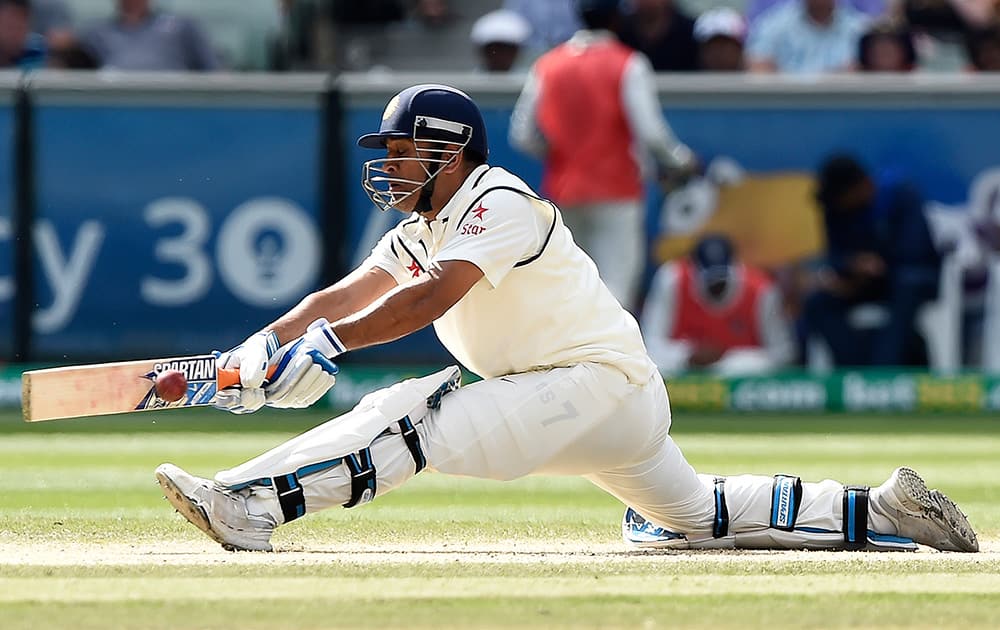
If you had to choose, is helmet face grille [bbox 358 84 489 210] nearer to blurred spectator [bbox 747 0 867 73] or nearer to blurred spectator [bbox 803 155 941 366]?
blurred spectator [bbox 803 155 941 366]

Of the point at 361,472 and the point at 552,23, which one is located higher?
the point at 552,23

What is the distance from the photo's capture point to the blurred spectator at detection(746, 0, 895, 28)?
13586 mm

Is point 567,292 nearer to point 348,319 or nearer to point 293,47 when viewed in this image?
point 348,319

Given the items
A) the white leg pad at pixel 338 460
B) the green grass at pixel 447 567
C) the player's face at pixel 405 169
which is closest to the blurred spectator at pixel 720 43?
the green grass at pixel 447 567

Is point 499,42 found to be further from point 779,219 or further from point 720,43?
point 779,219

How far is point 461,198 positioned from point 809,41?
7.79 meters

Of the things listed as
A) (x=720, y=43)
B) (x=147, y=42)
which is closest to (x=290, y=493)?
(x=720, y=43)

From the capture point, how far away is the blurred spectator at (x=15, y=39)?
1269 centimetres

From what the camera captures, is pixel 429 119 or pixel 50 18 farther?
pixel 50 18

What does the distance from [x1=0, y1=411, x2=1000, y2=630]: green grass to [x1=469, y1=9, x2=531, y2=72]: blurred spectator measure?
4510 mm

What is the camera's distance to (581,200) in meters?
11.4

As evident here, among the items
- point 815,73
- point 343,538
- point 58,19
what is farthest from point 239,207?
point 343,538

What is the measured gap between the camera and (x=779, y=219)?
11844 millimetres

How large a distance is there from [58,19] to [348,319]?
29.3ft
